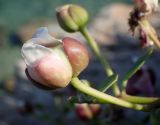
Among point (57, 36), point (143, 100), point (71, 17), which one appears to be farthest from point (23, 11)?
point (143, 100)

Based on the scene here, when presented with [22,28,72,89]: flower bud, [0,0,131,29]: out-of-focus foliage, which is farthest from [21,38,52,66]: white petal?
[0,0,131,29]: out-of-focus foliage

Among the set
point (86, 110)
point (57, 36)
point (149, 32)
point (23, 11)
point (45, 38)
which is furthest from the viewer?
point (23, 11)

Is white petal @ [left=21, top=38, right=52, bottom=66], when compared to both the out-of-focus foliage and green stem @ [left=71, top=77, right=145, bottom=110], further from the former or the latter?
the out-of-focus foliage

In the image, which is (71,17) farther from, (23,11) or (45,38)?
(23,11)

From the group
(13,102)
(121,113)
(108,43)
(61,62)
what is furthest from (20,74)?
(61,62)

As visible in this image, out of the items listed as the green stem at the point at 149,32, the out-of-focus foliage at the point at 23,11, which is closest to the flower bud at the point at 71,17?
the green stem at the point at 149,32

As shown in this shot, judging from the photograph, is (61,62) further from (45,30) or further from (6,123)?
(6,123)
